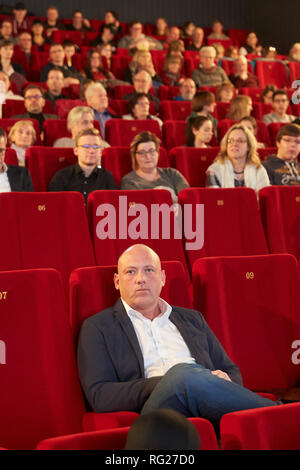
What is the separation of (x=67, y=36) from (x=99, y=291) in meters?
2.50

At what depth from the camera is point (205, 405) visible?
0.66 metres

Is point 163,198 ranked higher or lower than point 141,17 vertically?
lower

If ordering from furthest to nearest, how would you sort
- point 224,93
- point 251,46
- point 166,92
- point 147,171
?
point 251,46
point 166,92
point 224,93
point 147,171

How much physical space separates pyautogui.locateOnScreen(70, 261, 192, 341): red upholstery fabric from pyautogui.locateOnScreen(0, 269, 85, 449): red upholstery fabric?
0.03 metres

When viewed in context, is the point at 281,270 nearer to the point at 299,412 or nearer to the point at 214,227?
the point at 214,227

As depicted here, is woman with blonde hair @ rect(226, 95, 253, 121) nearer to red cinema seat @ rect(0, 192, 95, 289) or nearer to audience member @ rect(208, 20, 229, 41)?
red cinema seat @ rect(0, 192, 95, 289)

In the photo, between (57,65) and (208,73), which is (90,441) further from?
(208,73)

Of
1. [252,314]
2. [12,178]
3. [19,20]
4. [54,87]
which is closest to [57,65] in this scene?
[54,87]

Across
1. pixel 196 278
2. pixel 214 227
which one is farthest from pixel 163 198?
pixel 196 278

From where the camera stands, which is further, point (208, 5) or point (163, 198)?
point (208, 5)

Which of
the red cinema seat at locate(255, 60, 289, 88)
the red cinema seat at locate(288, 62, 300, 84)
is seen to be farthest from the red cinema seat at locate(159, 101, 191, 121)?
the red cinema seat at locate(288, 62, 300, 84)

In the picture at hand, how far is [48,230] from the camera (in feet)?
3.48

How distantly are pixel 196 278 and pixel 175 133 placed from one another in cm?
95

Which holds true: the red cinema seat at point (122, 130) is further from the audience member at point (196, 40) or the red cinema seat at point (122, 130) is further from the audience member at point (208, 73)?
the audience member at point (196, 40)
